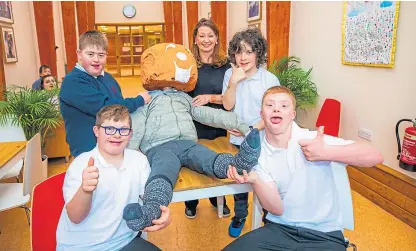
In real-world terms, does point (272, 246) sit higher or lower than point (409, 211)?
higher

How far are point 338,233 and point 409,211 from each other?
1.49 metres

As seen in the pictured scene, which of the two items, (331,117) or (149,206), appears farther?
(331,117)

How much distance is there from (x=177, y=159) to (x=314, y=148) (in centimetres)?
62

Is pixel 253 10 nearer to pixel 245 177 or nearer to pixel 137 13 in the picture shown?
pixel 245 177

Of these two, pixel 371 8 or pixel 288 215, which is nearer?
pixel 288 215

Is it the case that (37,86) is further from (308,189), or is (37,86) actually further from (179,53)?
(308,189)

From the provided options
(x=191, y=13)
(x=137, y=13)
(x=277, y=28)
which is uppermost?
(x=137, y=13)

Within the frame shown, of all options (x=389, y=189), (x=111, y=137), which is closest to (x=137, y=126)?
(x=111, y=137)

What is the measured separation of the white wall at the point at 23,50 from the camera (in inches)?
198

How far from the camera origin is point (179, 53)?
5.87 ft

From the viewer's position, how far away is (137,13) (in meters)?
9.05

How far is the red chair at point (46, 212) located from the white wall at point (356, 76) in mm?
2444

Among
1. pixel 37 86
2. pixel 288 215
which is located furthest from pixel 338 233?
pixel 37 86

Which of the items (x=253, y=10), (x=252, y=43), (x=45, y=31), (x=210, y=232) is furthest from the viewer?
(x=45, y=31)
